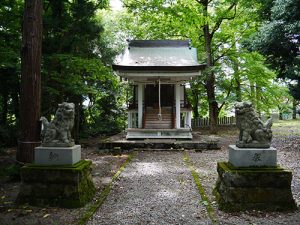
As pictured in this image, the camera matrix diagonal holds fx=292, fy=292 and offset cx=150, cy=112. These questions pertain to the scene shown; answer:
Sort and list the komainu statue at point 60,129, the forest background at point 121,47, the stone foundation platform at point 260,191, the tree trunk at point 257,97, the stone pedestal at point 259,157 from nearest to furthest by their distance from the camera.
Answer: the stone foundation platform at point 260,191 → the stone pedestal at point 259,157 → the komainu statue at point 60,129 → the forest background at point 121,47 → the tree trunk at point 257,97

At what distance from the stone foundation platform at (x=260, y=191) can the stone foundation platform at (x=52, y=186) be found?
2.43 metres

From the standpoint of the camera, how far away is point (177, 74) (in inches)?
528

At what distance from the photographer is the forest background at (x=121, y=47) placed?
1004 centimetres

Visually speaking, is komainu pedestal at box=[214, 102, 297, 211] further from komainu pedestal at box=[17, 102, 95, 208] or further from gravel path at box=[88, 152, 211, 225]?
komainu pedestal at box=[17, 102, 95, 208]

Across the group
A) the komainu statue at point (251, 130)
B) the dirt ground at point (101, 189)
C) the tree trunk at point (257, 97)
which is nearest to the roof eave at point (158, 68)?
the dirt ground at point (101, 189)

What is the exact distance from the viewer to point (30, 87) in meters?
6.48

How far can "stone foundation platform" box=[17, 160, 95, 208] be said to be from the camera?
486 centimetres

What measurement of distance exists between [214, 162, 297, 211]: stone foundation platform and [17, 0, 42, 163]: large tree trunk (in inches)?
170

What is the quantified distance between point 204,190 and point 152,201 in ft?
4.02

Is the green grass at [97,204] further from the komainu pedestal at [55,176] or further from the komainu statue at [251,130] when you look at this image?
the komainu statue at [251,130]

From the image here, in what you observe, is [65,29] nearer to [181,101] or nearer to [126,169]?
[126,169]

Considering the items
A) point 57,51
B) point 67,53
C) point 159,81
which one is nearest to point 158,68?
point 159,81

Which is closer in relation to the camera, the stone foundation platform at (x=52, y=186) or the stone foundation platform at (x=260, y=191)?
the stone foundation platform at (x=260, y=191)

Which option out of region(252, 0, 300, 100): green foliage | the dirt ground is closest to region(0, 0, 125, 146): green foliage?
the dirt ground
